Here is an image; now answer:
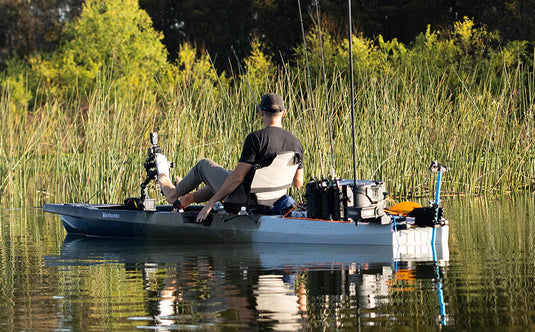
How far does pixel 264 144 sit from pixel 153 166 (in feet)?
5.49

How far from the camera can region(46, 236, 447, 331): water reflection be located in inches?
220

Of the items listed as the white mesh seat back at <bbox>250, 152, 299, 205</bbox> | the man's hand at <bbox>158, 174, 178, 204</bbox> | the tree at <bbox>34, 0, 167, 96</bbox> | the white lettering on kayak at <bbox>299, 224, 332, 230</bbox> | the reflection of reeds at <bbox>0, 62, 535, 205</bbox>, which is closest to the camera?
the white lettering on kayak at <bbox>299, 224, 332, 230</bbox>

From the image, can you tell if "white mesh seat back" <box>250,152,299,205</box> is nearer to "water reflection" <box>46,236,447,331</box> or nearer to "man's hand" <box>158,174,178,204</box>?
"water reflection" <box>46,236,447,331</box>

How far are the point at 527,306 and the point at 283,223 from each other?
3783 millimetres

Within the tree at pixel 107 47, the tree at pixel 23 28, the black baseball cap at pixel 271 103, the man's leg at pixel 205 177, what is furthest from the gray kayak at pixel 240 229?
the tree at pixel 23 28

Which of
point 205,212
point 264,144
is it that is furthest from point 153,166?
point 264,144

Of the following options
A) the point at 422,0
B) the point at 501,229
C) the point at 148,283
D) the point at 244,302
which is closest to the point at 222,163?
the point at 501,229

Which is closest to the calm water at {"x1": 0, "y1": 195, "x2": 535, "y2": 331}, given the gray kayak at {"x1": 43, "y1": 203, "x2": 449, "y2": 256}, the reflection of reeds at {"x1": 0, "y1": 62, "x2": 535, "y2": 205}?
the gray kayak at {"x1": 43, "y1": 203, "x2": 449, "y2": 256}

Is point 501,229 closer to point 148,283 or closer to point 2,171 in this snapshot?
point 148,283

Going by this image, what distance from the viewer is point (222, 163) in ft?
43.4

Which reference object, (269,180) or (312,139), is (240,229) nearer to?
(269,180)

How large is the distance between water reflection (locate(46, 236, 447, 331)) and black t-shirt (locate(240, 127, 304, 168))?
0.80 m

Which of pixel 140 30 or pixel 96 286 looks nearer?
pixel 96 286

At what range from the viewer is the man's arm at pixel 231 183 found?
30.5 feet
